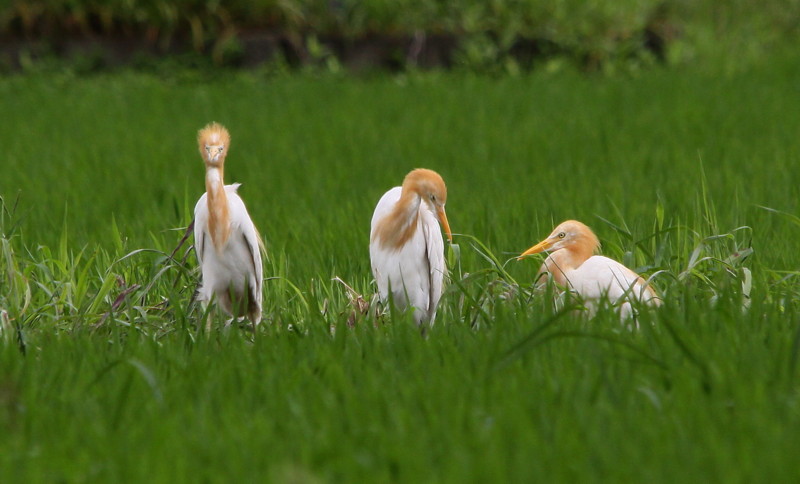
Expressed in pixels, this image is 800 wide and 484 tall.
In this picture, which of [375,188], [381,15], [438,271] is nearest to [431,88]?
[381,15]

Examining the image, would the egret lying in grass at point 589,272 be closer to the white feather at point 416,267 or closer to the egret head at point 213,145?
the white feather at point 416,267

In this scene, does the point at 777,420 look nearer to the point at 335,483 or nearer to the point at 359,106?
the point at 335,483

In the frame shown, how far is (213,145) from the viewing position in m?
3.14

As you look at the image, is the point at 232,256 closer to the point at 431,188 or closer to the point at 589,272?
the point at 431,188

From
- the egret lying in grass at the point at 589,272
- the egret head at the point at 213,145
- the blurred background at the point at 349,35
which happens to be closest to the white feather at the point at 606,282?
the egret lying in grass at the point at 589,272

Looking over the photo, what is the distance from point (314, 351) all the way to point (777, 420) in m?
1.14

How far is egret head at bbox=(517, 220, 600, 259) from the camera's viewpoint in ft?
11.8

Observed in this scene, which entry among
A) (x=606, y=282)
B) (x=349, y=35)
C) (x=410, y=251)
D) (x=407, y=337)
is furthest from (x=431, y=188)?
(x=349, y=35)

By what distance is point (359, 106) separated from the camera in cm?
904

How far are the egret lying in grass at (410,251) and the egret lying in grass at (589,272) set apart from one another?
12.1 inches

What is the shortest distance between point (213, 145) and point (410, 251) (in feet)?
2.11

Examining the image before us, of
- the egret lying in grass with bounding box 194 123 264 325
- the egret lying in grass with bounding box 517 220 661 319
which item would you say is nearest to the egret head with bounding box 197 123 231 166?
the egret lying in grass with bounding box 194 123 264 325

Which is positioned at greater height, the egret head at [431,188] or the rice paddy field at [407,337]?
the egret head at [431,188]

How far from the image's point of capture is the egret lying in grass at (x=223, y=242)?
3.14m
